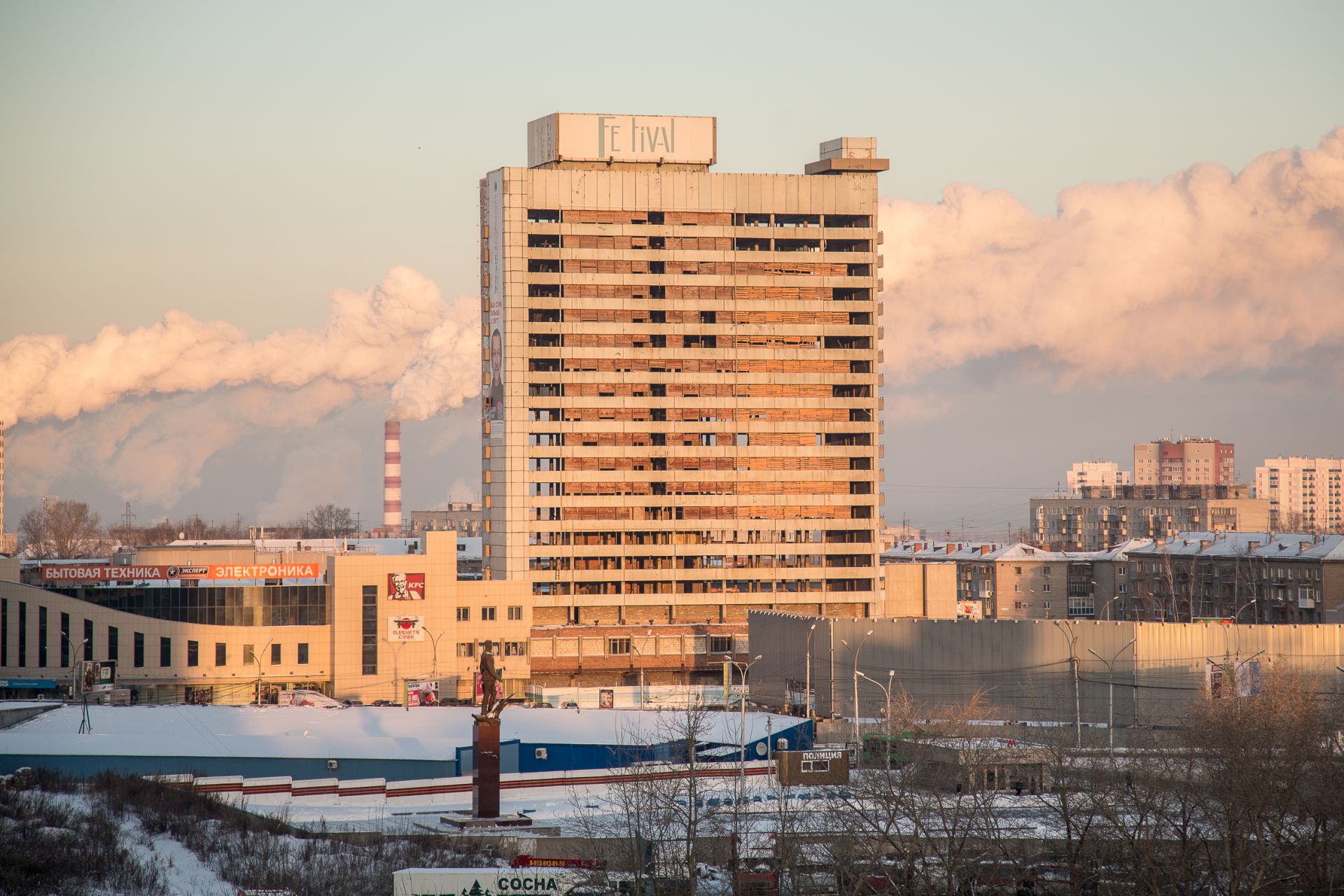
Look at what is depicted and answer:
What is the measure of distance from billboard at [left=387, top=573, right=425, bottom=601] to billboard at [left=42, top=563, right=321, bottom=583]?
9.98 metres

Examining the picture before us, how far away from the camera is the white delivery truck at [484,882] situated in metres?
55.8

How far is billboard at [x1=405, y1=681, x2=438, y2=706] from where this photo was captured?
12050cm

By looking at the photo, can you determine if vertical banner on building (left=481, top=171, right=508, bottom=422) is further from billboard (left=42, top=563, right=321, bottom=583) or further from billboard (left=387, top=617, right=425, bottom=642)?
billboard (left=42, top=563, right=321, bottom=583)

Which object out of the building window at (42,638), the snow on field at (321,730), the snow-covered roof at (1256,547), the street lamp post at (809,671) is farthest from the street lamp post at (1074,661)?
the building window at (42,638)

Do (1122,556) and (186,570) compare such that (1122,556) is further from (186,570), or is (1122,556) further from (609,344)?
(186,570)

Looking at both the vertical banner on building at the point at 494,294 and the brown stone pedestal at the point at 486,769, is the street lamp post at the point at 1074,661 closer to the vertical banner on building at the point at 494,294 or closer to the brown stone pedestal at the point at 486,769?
the brown stone pedestal at the point at 486,769

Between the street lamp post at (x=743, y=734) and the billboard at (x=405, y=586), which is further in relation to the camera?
the billboard at (x=405, y=586)

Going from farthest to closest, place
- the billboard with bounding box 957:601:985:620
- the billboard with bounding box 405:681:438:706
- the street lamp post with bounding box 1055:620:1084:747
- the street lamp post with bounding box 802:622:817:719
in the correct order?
the billboard with bounding box 957:601:985:620 < the billboard with bounding box 405:681:438:706 < the street lamp post with bounding box 802:622:817:719 < the street lamp post with bounding box 1055:620:1084:747

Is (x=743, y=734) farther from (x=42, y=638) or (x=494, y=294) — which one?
(x=494, y=294)

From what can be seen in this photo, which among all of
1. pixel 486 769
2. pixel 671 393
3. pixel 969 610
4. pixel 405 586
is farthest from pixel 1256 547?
pixel 486 769

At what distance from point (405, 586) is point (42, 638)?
3090 cm

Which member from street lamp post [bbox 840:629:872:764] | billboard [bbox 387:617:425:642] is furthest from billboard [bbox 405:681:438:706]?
street lamp post [bbox 840:629:872:764]

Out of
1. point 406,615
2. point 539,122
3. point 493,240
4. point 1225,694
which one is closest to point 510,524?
point 406,615

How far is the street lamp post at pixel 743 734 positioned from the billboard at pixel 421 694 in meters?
24.0
